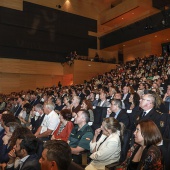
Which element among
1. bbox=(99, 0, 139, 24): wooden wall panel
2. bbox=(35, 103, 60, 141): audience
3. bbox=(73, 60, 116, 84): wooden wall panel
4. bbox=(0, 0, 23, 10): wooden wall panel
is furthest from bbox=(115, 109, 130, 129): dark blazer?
Answer: bbox=(99, 0, 139, 24): wooden wall panel

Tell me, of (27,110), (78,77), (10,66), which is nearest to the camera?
(27,110)

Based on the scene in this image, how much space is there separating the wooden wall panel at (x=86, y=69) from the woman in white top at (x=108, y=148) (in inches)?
458

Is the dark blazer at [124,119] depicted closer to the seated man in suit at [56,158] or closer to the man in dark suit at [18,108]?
the seated man in suit at [56,158]

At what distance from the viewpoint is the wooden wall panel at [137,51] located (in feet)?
47.9

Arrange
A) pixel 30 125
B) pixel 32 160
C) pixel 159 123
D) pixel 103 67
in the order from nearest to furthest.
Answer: pixel 32 160
pixel 159 123
pixel 30 125
pixel 103 67

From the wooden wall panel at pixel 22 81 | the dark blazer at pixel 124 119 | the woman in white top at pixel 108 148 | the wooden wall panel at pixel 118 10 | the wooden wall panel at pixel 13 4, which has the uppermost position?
the wooden wall panel at pixel 118 10

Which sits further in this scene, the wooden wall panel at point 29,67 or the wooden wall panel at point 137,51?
the wooden wall panel at point 137,51

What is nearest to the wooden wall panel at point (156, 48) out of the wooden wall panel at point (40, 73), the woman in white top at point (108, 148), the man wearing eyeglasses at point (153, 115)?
the wooden wall panel at point (40, 73)

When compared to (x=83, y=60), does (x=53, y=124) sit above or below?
below

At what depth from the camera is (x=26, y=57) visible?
13.4m

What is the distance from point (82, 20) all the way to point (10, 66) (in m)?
6.76

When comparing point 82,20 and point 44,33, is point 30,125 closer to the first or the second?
point 44,33

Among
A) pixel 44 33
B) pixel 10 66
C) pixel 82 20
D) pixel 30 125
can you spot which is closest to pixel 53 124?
pixel 30 125

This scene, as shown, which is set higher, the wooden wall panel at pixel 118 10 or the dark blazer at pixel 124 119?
the wooden wall panel at pixel 118 10
